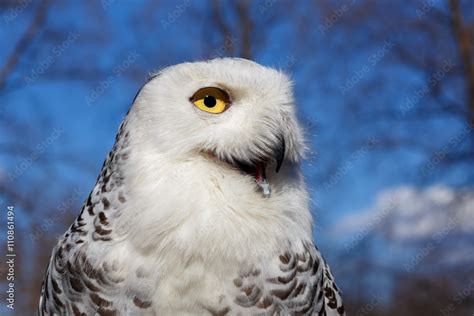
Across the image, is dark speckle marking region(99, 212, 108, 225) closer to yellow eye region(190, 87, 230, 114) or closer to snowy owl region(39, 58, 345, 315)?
snowy owl region(39, 58, 345, 315)

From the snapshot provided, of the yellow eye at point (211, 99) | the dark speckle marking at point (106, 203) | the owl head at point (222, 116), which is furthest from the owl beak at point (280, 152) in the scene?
the dark speckle marking at point (106, 203)

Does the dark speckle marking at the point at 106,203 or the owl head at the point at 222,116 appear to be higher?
the owl head at the point at 222,116

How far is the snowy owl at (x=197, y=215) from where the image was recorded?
172 centimetres

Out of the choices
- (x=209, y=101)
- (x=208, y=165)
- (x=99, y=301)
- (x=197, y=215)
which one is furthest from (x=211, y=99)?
(x=99, y=301)

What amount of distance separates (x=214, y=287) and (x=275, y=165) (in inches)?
20.0

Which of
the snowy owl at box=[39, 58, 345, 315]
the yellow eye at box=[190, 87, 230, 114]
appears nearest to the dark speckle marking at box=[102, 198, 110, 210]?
the snowy owl at box=[39, 58, 345, 315]

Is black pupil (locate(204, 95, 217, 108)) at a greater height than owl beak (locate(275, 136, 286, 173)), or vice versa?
black pupil (locate(204, 95, 217, 108))

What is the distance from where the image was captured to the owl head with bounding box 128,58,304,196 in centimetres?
181

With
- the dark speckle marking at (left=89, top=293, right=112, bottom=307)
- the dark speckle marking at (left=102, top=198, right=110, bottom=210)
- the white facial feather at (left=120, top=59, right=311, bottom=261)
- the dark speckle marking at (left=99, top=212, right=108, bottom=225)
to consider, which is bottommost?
the dark speckle marking at (left=89, top=293, right=112, bottom=307)

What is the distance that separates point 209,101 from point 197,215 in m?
0.42

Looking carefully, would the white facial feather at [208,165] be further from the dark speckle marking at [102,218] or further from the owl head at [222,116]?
the dark speckle marking at [102,218]

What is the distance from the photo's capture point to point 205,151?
182 centimetres

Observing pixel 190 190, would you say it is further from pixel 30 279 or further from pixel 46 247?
pixel 30 279

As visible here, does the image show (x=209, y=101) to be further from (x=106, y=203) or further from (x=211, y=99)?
(x=106, y=203)
